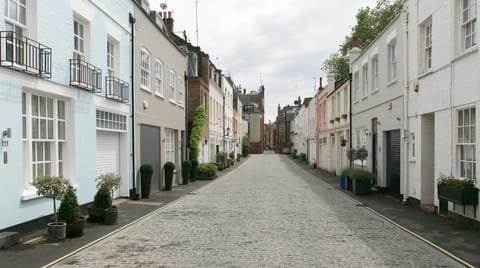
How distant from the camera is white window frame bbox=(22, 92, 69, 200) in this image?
27.9ft

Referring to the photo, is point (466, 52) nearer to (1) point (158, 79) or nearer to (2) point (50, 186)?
(2) point (50, 186)

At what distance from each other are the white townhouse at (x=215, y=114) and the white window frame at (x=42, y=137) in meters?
21.2

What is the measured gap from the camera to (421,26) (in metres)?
12.7

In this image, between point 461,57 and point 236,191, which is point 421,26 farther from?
point 236,191

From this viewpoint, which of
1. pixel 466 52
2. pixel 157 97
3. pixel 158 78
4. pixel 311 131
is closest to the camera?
pixel 466 52

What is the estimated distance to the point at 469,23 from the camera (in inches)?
385

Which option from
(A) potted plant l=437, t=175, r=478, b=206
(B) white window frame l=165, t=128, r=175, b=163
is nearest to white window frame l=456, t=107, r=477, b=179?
(A) potted plant l=437, t=175, r=478, b=206

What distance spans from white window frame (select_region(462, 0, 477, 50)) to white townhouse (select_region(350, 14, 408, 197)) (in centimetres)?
367

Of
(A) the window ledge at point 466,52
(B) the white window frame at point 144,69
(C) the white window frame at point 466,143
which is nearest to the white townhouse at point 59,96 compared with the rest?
(B) the white window frame at point 144,69

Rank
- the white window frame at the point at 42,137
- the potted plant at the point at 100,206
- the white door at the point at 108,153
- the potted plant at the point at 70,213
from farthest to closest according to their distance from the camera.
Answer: the white door at the point at 108,153 → the potted plant at the point at 100,206 → the white window frame at the point at 42,137 → the potted plant at the point at 70,213

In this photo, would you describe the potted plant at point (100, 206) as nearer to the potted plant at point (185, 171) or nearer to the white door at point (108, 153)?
the white door at point (108, 153)

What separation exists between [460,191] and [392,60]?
792cm

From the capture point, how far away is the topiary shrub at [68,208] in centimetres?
839

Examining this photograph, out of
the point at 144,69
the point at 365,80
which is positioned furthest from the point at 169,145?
the point at 365,80
